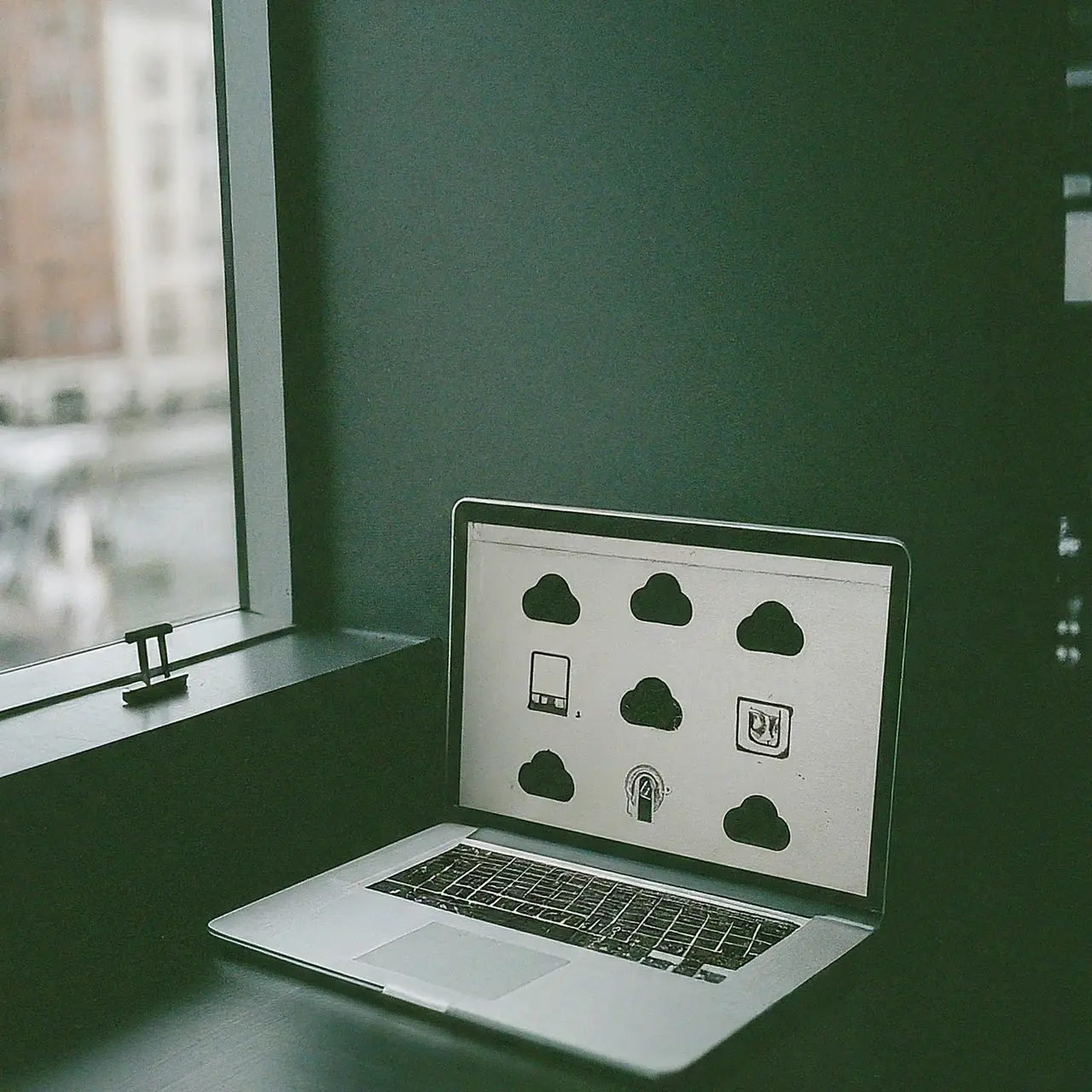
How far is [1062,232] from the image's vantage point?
42.1 inches

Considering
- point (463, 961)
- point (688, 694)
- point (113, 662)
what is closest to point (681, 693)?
point (688, 694)

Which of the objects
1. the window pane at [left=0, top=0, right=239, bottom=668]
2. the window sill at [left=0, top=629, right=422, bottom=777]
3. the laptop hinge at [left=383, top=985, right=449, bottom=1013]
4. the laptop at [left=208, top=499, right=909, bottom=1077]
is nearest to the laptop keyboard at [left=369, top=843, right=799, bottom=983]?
the laptop at [left=208, top=499, right=909, bottom=1077]

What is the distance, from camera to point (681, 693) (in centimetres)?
119

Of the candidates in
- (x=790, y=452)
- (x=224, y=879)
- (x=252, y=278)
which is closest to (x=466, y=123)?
(x=252, y=278)

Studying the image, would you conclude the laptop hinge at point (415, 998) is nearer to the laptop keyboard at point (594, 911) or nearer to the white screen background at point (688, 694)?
the laptop keyboard at point (594, 911)

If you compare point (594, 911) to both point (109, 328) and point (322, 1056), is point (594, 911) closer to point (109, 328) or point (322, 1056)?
point (322, 1056)

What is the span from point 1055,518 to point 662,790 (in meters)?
0.40

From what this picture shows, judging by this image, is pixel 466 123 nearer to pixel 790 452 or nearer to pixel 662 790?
pixel 790 452

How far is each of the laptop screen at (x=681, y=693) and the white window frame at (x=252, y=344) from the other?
308 mm

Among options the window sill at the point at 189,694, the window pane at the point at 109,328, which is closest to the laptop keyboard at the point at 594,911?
the window sill at the point at 189,694

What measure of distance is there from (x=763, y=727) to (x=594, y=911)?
0.68ft

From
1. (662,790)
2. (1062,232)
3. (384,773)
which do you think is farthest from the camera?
(384,773)

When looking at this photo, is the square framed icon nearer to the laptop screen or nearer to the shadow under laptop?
the laptop screen

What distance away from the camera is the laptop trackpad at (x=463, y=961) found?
1015 millimetres
